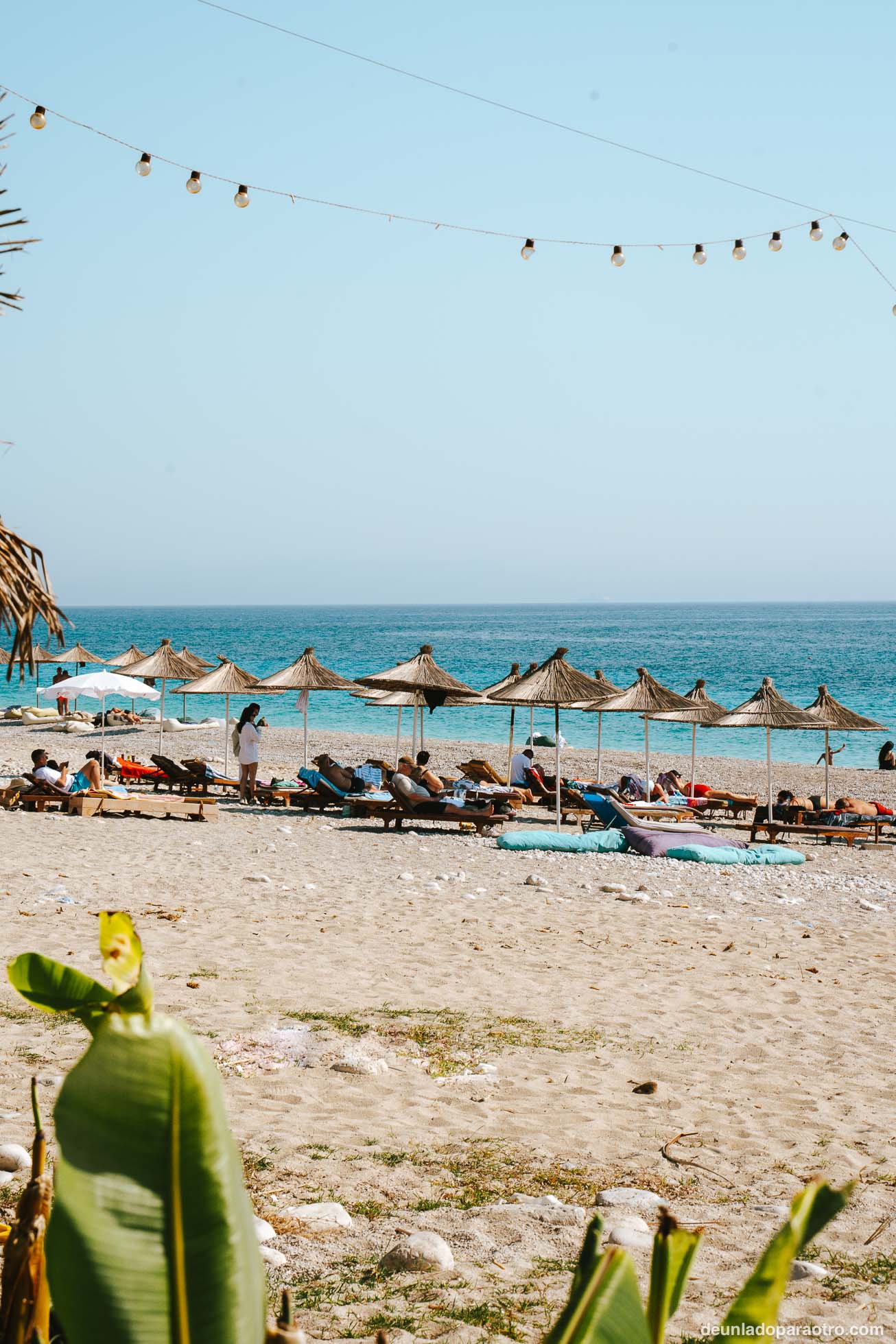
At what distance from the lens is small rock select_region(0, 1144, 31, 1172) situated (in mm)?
3703

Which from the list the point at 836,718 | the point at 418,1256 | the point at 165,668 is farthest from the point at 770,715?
the point at 418,1256

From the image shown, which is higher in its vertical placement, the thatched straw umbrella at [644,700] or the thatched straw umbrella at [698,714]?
the thatched straw umbrella at [644,700]

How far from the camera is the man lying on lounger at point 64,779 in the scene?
15.4 meters

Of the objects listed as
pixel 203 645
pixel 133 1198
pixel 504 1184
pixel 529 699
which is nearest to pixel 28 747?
pixel 529 699

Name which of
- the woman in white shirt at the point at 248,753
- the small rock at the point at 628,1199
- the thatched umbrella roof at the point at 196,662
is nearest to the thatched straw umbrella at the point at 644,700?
the woman in white shirt at the point at 248,753

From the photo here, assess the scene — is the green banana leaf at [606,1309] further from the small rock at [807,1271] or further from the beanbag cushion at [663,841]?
the beanbag cushion at [663,841]

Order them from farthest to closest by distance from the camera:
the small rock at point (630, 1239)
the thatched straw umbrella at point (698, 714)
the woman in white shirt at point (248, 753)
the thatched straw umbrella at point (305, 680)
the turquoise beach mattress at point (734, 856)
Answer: the thatched straw umbrella at point (698, 714) → the thatched straw umbrella at point (305, 680) → the woman in white shirt at point (248, 753) → the turquoise beach mattress at point (734, 856) → the small rock at point (630, 1239)

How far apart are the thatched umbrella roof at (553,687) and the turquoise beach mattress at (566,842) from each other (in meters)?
1.95

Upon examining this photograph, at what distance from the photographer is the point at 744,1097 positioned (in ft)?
16.2

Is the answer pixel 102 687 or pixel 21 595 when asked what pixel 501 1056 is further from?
pixel 102 687

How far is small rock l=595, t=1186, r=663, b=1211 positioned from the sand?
57 millimetres

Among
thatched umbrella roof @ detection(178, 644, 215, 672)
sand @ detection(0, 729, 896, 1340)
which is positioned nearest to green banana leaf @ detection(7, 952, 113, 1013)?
sand @ detection(0, 729, 896, 1340)

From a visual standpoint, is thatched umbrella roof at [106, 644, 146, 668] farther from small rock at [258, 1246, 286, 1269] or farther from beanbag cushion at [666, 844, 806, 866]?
small rock at [258, 1246, 286, 1269]

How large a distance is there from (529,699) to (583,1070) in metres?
10.0
